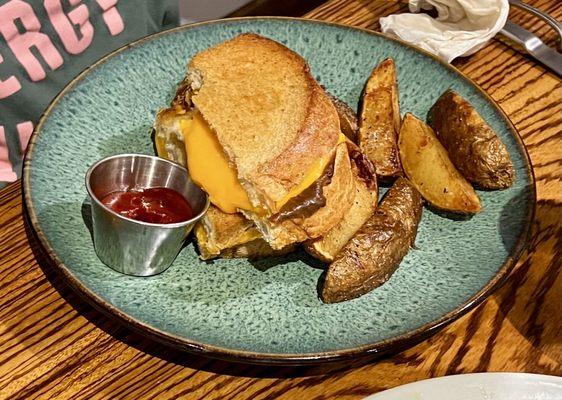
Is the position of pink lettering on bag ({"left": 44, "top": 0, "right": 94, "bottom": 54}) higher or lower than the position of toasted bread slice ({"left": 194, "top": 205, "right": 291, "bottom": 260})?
higher

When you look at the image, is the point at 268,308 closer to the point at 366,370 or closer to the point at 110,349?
the point at 366,370

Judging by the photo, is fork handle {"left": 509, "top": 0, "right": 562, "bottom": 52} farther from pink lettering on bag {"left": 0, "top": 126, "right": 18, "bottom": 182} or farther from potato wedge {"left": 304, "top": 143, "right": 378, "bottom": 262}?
pink lettering on bag {"left": 0, "top": 126, "right": 18, "bottom": 182}

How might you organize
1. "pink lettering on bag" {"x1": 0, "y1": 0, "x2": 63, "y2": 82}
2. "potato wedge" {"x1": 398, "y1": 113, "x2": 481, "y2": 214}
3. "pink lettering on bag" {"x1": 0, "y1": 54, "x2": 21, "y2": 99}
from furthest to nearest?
"pink lettering on bag" {"x1": 0, "y1": 54, "x2": 21, "y2": 99}
"pink lettering on bag" {"x1": 0, "y1": 0, "x2": 63, "y2": 82}
"potato wedge" {"x1": 398, "y1": 113, "x2": 481, "y2": 214}

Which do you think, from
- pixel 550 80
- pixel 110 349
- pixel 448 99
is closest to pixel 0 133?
pixel 110 349

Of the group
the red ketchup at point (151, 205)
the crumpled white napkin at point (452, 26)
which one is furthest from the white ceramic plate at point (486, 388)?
the crumpled white napkin at point (452, 26)

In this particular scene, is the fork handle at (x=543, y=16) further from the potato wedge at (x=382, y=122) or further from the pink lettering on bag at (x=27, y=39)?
the pink lettering on bag at (x=27, y=39)

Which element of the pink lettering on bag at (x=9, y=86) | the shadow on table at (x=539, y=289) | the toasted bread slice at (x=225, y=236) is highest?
the pink lettering on bag at (x=9, y=86)

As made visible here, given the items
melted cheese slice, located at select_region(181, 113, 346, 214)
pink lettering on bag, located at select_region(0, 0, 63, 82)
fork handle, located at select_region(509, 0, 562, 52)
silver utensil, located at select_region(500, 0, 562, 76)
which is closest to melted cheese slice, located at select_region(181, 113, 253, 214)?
melted cheese slice, located at select_region(181, 113, 346, 214)
